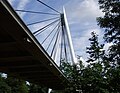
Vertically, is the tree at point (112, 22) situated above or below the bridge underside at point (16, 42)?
above

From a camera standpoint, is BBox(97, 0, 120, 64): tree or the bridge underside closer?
the bridge underside

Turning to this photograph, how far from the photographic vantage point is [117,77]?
41.6 ft

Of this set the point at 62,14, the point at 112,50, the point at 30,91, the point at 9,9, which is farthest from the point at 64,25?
the point at 30,91

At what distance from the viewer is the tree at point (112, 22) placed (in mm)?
27672

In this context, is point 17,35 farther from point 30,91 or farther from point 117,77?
point 30,91

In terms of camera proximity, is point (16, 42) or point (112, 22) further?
point (112, 22)

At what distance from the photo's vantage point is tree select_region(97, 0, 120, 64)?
27.7m

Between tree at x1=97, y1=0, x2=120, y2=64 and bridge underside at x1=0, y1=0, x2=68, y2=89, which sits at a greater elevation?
tree at x1=97, y1=0, x2=120, y2=64

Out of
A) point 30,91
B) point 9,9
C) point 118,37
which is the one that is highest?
point 30,91

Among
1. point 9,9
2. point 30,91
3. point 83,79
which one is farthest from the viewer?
point 30,91

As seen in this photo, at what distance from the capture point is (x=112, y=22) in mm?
28375

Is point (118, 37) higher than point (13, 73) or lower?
higher

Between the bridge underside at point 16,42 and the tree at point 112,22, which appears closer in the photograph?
the bridge underside at point 16,42

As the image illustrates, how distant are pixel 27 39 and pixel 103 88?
3.86 metres
